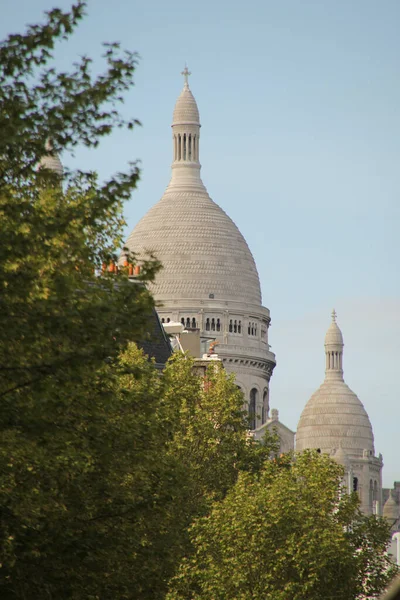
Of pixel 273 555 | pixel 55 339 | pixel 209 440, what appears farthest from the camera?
pixel 209 440

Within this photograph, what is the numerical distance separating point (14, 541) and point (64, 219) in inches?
229

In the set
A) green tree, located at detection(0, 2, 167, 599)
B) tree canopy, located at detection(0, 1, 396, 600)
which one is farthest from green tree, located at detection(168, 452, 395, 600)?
green tree, located at detection(0, 2, 167, 599)

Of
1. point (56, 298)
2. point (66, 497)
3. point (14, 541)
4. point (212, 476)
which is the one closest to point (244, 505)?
point (212, 476)

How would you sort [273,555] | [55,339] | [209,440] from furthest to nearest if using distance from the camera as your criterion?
1. [209,440]
2. [273,555]
3. [55,339]

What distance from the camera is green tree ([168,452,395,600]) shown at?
149 ft

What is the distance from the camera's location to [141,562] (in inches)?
1385

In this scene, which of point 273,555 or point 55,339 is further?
point 273,555

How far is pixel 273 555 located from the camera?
4616cm

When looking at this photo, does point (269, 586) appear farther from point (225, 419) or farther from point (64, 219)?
point (64, 219)

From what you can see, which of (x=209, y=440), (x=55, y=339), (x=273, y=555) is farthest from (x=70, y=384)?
(x=209, y=440)

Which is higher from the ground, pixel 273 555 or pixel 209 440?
pixel 209 440

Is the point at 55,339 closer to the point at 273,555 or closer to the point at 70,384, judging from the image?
the point at 70,384

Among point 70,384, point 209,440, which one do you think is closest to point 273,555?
point 209,440

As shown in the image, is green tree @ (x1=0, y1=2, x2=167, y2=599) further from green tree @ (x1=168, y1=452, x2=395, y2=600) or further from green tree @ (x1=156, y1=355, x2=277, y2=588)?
green tree @ (x1=156, y1=355, x2=277, y2=588)
